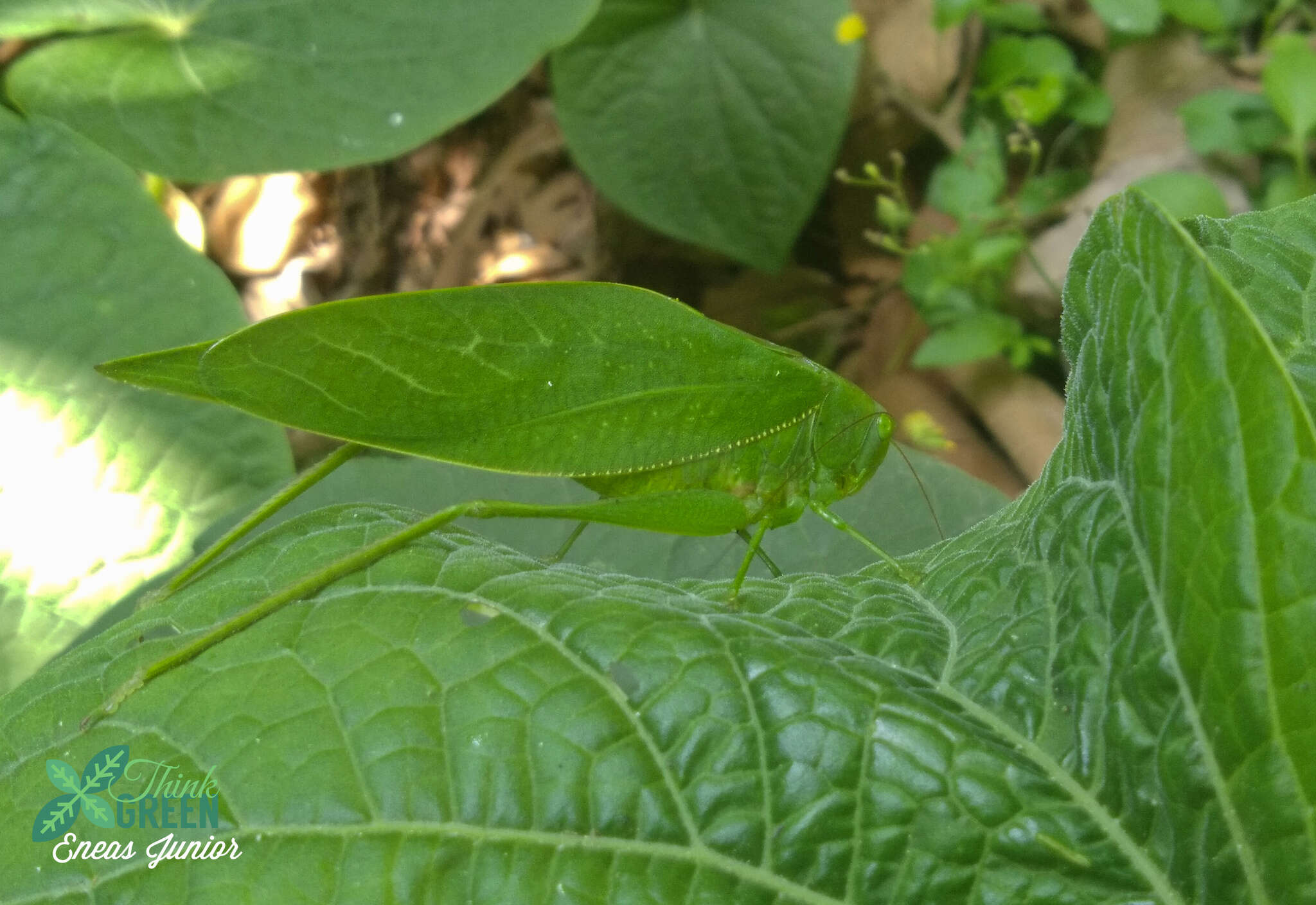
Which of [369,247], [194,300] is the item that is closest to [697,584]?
[194,300]

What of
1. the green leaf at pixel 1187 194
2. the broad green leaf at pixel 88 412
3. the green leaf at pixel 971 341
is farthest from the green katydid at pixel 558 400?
the green leaf at pixel 1187 194

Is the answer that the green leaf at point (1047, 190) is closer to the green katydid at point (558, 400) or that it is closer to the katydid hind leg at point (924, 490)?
the katydid hind leg at point (924, 490)

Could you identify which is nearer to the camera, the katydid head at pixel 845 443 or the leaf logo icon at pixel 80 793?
the leaf logo icon at pixel 80 793

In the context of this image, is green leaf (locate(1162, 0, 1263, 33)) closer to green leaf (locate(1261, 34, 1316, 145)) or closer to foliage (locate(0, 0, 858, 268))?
green leaf (locate(1261, 34, 1316, 145))

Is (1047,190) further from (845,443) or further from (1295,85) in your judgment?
(845,443)

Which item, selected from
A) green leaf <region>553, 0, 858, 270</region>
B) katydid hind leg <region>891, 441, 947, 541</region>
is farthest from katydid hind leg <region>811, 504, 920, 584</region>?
green leaf <region>553, 0, 858, 270</region>
